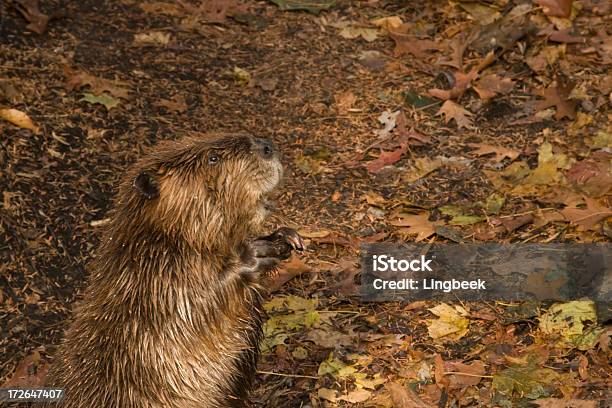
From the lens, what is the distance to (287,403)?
4.95 meters

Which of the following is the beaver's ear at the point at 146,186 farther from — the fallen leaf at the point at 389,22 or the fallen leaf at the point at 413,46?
the fallen leaf at the point at 389,22

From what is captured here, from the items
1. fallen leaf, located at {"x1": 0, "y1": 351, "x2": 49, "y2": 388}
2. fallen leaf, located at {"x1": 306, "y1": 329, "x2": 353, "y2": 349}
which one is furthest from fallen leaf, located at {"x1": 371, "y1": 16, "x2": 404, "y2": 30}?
fallen leaf, located at {"x1": 0, "y1": 351, "x2": 49, "y2": 388}

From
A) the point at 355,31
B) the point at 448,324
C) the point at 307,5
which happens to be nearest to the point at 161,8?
the point at 307,5

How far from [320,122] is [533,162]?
1.49 meters

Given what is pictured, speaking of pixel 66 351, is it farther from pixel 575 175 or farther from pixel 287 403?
pixel 575 175

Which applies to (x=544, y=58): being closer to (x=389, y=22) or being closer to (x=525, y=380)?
(x=389, y=22)

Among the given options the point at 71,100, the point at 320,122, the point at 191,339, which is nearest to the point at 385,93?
the point at 320,122

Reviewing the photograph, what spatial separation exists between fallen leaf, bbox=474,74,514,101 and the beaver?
2859 mm

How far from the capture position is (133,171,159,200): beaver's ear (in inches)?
161

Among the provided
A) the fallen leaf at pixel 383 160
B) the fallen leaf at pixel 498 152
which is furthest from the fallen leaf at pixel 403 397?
the fallen leaf at pixel 498 152

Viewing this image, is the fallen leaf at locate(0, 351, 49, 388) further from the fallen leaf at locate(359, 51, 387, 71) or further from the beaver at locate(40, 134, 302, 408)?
the fallen leaf at locate(359, 51, 387, 71)

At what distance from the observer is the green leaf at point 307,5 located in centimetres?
791

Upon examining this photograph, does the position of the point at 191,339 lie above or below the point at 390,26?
below

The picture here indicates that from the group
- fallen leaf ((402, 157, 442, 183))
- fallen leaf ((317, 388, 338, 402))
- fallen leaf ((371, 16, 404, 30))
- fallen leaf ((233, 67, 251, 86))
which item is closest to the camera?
fallen leaf ((317, 388, 338, 402))
